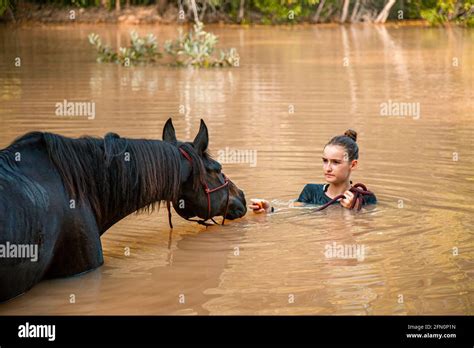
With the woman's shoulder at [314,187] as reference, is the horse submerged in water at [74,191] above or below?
above

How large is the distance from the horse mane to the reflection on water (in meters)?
0.52

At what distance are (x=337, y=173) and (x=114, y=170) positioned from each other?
2503mm

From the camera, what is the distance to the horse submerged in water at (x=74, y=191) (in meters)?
5.63

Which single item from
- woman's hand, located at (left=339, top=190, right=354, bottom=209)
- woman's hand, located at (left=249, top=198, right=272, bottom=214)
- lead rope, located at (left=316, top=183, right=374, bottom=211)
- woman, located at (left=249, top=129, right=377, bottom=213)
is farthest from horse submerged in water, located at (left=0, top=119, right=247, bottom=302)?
woman's hand, located at (left=339, top=190, right=354, bottom=209)

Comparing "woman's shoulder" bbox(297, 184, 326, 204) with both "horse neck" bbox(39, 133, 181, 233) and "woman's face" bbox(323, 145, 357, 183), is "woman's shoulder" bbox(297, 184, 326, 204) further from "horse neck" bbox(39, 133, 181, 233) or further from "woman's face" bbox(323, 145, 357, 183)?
"horse neck" bbox(39, 133, 181, 233)

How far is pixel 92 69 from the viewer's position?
21.1m

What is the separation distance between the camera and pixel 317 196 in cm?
857

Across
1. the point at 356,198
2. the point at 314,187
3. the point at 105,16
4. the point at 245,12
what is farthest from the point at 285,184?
the point at 245,12

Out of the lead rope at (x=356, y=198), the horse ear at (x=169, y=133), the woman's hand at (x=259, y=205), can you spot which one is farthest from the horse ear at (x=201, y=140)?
the lead rope at (x=356, y=198)

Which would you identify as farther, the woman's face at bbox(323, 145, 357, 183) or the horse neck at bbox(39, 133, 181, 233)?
the woman's face at bbox(323, 145, 357, 183)

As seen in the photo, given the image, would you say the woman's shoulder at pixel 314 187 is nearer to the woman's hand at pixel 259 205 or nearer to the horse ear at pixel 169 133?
the woman's hand at pixel 259 205

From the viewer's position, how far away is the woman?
8.10 metres
